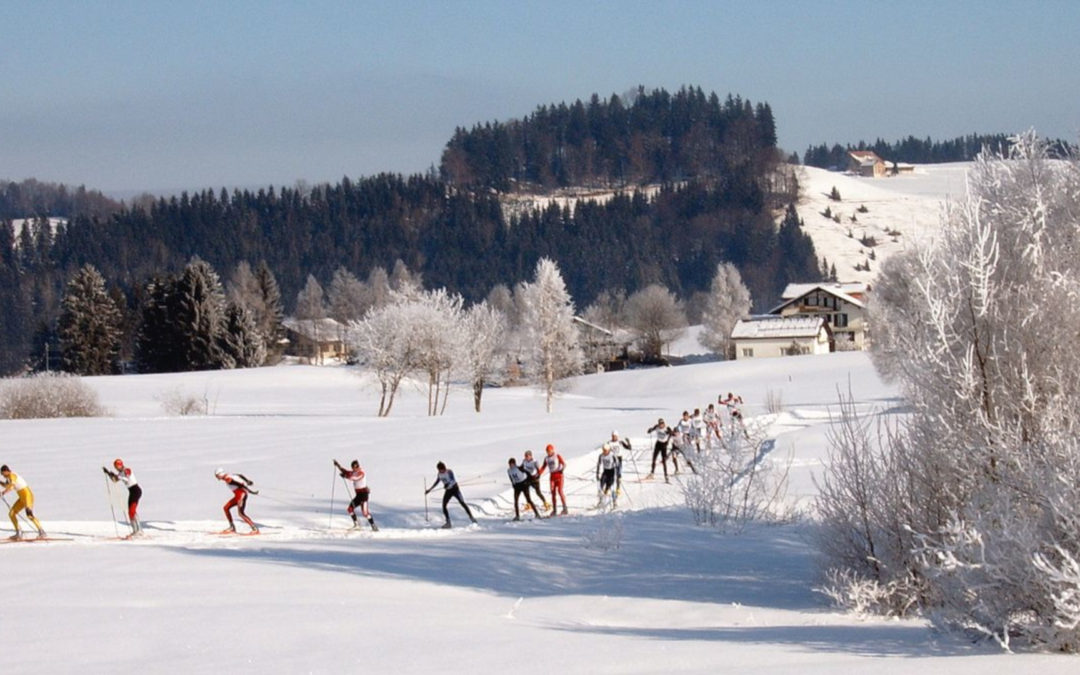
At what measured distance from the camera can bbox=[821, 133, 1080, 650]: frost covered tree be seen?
428 inches

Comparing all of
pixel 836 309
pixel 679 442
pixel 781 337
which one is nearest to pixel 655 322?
pixel 836 309

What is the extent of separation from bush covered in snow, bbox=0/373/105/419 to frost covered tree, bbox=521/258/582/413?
72.5ft

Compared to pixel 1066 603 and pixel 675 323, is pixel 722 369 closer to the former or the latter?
pixel 675 323

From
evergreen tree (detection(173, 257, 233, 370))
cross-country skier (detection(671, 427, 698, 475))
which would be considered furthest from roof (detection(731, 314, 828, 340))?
cross-country skier (detection(671, 427, 698, 475))

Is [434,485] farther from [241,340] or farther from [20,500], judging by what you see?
[241,340]

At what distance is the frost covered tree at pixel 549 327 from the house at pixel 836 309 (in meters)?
41.7

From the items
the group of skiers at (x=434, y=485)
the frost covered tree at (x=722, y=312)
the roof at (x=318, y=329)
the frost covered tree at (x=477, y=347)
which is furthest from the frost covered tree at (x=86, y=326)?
the group of skiers at (x=434, y=485)

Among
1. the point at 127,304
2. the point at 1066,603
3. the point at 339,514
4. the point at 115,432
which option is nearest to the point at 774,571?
the point at 1066,603

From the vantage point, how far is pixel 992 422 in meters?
12.8

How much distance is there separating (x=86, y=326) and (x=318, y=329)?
3796cm

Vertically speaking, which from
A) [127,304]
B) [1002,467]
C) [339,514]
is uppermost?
[127,304]

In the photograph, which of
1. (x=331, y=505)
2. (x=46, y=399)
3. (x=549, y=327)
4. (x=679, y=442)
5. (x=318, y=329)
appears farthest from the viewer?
(x=318, y=329)

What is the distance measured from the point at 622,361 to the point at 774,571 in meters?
85.6

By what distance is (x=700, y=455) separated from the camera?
2373 cm
